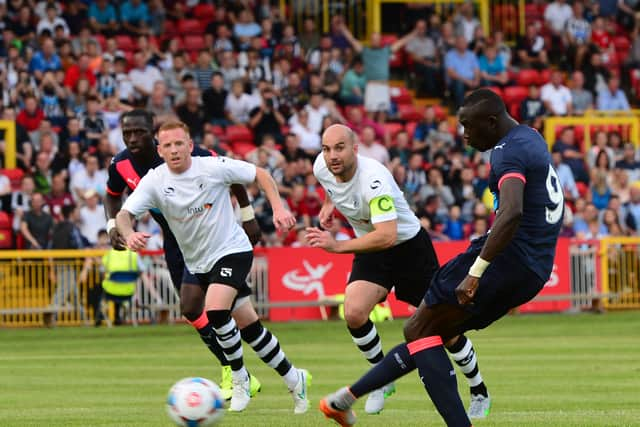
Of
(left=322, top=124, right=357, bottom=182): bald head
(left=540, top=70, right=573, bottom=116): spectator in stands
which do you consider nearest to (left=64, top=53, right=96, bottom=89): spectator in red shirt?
(left=540, top=70, right=573, bottom=116): spectator in stands

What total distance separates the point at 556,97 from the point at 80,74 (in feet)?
36.1

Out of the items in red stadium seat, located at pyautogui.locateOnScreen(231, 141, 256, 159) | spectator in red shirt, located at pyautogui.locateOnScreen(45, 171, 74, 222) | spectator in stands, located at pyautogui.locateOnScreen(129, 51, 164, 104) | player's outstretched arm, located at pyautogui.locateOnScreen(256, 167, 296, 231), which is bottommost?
Result: spectator in red shirt, located at pyautogui.locateOnScreen(45, 171, 74, 222)

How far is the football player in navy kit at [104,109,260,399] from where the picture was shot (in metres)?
12.7

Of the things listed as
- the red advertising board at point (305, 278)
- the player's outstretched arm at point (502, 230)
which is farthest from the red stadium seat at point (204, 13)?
the player's outstretched arm at point (502, 230)

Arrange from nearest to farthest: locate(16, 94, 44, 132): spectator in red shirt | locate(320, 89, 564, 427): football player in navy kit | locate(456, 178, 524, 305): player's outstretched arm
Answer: locate(456, 178, 524, 305): player's outstretched arm < locate(320, 89, 564, 427): football player in navy kit < locate(16, 94, 44, 132): spectator in red shirt

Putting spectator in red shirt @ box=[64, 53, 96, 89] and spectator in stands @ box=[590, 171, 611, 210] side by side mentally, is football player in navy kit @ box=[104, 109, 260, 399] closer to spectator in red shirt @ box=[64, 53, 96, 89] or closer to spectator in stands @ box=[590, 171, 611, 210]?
spectator in red shirt @ box=[64, 53, 96, 89]

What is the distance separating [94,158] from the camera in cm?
2572

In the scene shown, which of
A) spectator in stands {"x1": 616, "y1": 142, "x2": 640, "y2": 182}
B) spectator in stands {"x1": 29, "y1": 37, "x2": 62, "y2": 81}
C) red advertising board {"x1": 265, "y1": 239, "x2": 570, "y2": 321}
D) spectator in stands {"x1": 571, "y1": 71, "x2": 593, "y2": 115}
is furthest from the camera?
spectator in stands {"x1": 571, "y1": 71, "x2": 593, "y2": 115}

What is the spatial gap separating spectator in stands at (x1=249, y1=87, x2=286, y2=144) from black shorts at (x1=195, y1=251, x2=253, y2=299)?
1678 centimetres

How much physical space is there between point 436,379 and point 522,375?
243 inches

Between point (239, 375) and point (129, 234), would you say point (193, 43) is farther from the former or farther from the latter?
point (129, 234)

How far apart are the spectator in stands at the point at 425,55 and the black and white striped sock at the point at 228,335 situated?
21.9 m

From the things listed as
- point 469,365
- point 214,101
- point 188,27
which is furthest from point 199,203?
point 188,27

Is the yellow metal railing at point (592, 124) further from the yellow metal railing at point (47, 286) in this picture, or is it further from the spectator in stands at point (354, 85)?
the yellow metal railing at point (47, 286)
